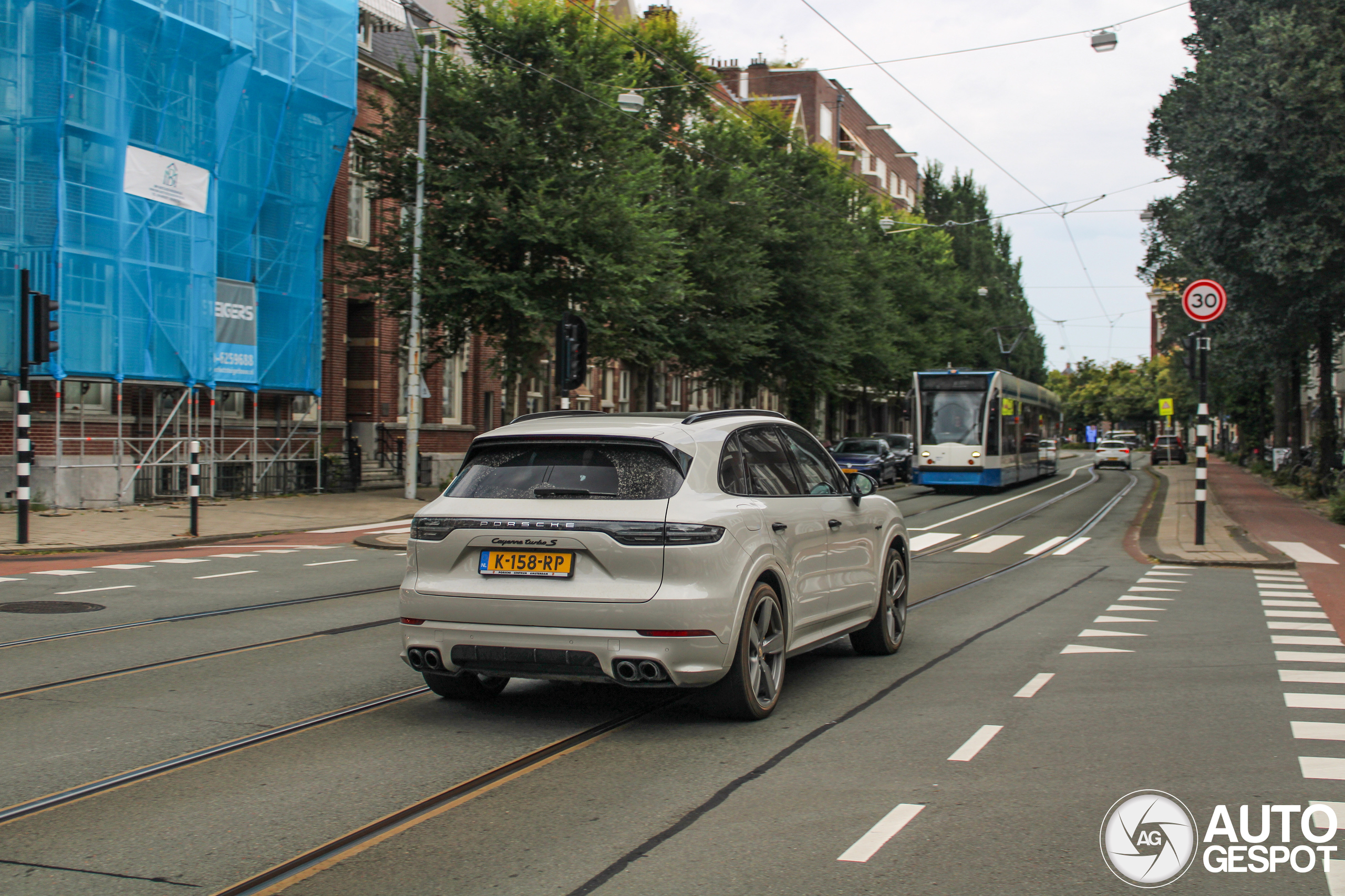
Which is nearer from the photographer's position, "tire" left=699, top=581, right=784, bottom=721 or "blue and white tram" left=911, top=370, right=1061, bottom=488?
"tire" left=699, top=581, right=784, bottom=721

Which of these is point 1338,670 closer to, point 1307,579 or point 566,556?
point 566,556

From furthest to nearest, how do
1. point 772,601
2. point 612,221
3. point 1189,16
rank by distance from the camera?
point 1189,16 → point 612,221 → point 772,601

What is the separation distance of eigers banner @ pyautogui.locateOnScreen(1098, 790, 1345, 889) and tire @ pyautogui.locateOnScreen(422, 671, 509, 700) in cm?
348

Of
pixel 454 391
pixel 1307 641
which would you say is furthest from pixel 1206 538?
pixel 454 391

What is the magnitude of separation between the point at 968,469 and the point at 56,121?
2228 cm

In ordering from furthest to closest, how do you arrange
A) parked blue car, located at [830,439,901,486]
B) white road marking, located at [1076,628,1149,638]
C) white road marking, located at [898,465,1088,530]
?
parked blue car, located at [830,439,901,486] < white road marking, located at [898,465,1088,530] < white road marking, located at [1076,628,1149,638]

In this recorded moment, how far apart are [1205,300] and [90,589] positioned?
15.1 meters

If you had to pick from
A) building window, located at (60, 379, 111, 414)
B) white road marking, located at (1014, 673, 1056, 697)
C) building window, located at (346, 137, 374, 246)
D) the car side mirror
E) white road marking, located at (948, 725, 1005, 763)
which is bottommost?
white road marking, located at (1014, 673, 1056, 697)

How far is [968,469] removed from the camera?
33.2 meters

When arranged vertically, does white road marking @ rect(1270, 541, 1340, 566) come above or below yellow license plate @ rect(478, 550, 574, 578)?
below

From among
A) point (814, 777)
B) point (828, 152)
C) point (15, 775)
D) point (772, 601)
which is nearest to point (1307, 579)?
point (772, 601)

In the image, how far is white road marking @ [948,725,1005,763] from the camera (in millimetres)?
5895

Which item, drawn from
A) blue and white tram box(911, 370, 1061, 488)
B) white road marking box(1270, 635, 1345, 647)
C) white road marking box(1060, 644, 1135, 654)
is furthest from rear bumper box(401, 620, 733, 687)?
blue and white tram box(911, 370, 1061, 488)

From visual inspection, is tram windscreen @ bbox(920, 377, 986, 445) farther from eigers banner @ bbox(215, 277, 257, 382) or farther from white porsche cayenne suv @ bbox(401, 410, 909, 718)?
white porsche cayenne suv @ bbox(401, 410, 909, 718)
